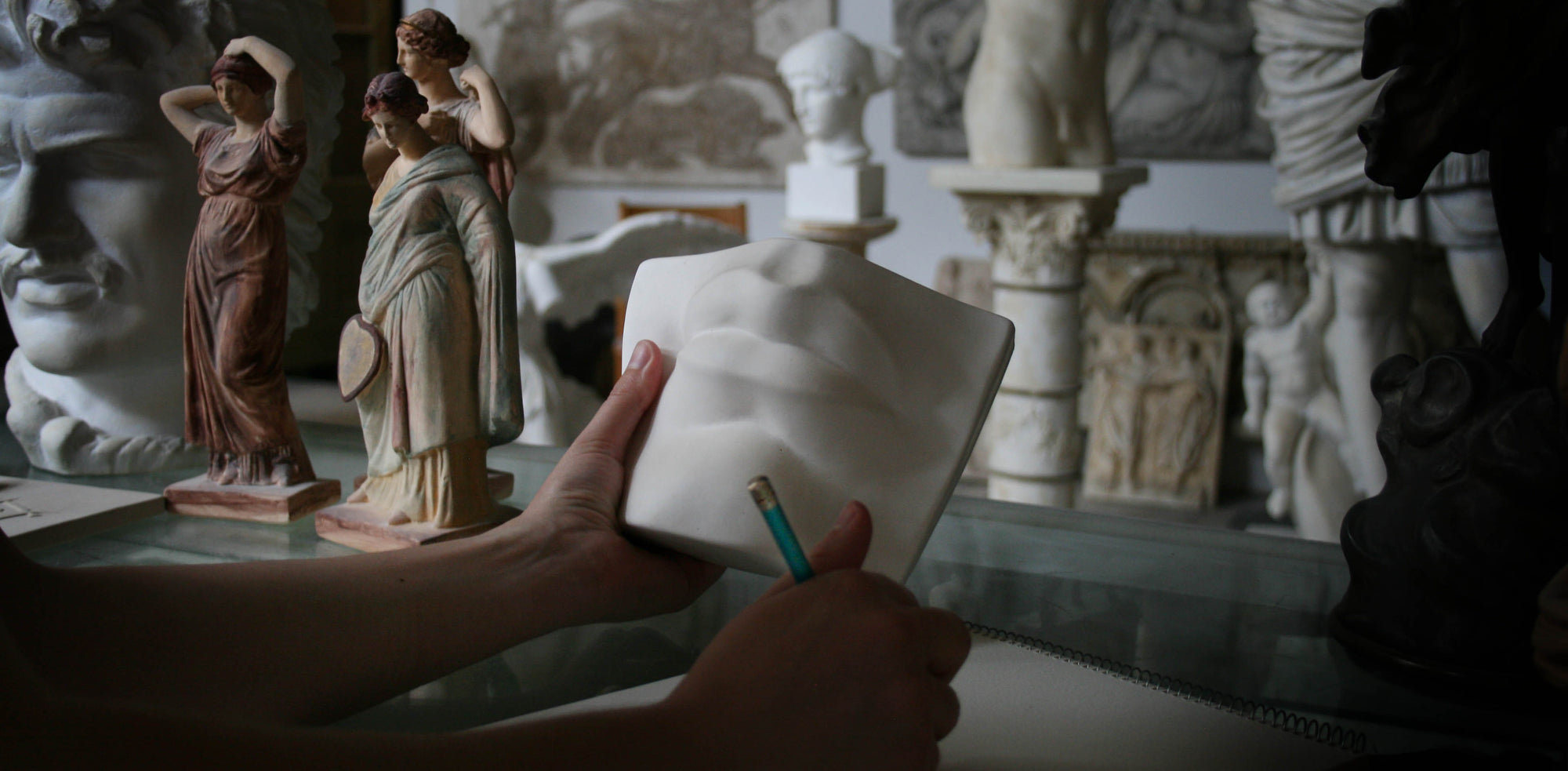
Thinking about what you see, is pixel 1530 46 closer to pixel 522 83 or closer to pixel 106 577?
pixel 106 577

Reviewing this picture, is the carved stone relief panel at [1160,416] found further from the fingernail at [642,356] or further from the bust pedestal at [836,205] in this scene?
the fingernail at [642,356]

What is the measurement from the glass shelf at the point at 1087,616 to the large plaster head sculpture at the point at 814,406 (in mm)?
176

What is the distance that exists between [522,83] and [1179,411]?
3.09m

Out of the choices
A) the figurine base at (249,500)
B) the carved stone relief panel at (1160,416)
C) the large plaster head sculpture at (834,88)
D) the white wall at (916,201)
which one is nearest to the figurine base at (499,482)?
the figurine base at (249,500)

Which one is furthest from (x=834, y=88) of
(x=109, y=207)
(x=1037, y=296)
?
(x=109, y=207)

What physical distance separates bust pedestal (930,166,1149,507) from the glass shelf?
1.46 meters

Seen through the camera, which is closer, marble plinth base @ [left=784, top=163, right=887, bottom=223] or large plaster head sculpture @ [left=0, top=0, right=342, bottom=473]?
large plaster head sculpture @ [left=0, top=0, right=342, bottom=473]

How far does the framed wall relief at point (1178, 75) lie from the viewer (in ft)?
14.2

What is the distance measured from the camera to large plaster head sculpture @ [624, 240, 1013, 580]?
1.05m

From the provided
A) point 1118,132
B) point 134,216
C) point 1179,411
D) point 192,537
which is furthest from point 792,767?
point 1118,132

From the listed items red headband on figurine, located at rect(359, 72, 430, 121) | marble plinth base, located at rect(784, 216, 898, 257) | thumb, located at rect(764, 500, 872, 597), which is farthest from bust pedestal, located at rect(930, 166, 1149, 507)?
thumb, located at rect(764, 500, 872, 597)

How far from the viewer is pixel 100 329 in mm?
1858

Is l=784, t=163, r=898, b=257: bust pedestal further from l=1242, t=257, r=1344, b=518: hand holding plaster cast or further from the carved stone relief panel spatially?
the carved stone relief panel

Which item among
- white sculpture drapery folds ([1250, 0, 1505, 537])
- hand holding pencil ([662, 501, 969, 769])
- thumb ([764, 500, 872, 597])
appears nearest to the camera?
hand holding pencil ([662, 501, 969, 769])
